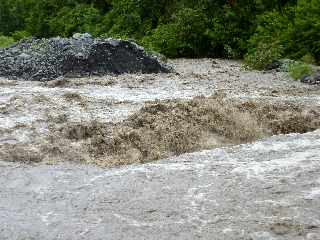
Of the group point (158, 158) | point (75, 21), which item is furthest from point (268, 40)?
point (158, 158)

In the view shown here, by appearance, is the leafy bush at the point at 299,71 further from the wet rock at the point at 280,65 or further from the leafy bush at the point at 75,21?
the leafy bush at the point at 75,21

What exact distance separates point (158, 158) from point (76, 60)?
599 cm

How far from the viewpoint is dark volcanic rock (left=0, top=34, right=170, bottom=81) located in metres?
14.2

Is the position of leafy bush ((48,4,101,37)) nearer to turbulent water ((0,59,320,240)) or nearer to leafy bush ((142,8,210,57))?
leafy bush ((142,8,210,57))

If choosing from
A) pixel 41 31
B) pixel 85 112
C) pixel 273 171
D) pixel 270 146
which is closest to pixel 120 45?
pixel 85 112

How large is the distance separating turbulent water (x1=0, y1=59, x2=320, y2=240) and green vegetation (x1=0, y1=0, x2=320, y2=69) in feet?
14.4

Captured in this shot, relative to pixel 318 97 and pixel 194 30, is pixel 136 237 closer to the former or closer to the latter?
pixel 318 97

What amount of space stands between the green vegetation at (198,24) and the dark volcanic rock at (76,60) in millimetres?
3363

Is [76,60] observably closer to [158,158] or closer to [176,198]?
[158,158]

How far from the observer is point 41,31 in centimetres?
2733

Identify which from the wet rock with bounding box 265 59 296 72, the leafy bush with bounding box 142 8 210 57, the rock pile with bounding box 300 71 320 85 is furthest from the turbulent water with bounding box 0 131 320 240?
the leafy bush with bounding box 142 8 210 57

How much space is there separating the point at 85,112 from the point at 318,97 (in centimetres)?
443

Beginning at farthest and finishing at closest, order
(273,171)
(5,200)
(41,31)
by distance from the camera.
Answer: (41,31) < (273,171) < (5,200)

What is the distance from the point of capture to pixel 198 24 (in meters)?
20.5
